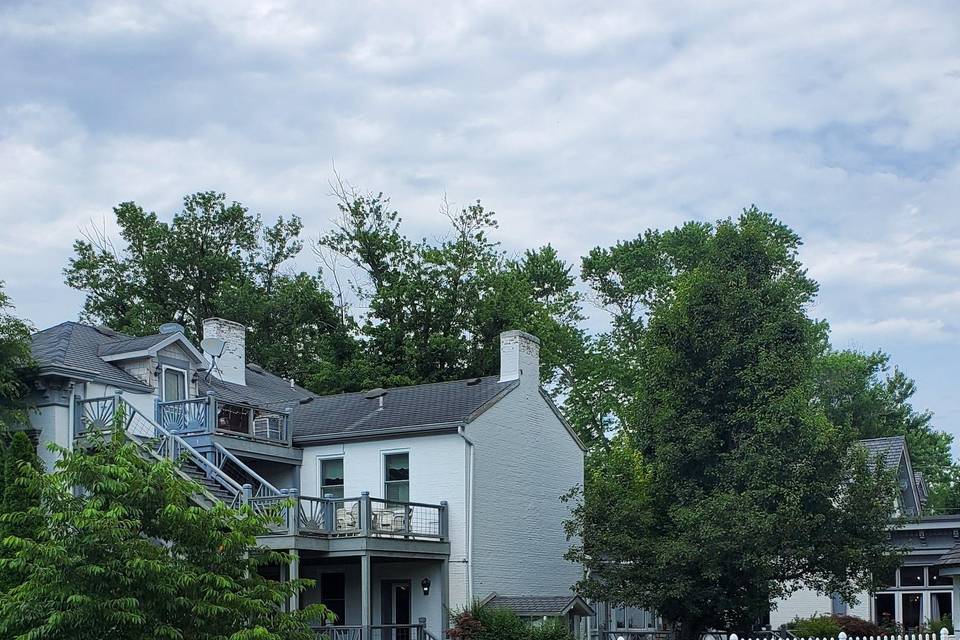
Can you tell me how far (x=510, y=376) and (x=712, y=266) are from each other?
7289 millimetres

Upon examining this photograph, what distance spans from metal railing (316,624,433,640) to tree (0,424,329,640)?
919cm

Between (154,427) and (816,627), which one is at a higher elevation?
A: (154,427)

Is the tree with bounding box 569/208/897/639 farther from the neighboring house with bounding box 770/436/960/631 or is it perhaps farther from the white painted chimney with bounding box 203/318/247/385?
the white painted chimney with bounding box 203/318/247/385

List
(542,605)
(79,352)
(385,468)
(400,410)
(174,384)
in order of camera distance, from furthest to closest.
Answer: (400,410) → (385,468) → (174,384) → (542,605) → (79,352)

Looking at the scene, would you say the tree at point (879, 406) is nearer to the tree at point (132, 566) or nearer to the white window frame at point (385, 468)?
A: the white window frame at point (385, 468)

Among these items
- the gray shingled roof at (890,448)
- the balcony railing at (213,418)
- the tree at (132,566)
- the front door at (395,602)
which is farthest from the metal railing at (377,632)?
the gray shingled roof at (890,448)

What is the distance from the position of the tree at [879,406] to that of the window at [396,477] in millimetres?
32272

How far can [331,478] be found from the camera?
32.5 m

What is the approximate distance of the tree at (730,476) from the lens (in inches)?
1022

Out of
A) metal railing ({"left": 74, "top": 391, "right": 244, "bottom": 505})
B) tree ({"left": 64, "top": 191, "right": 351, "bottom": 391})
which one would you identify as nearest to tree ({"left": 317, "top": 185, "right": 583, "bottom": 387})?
tree ({"left": 64, "top": 191, "right": 351, "bottom": 391})

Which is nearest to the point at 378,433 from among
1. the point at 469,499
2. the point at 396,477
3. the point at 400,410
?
the point at 396,477

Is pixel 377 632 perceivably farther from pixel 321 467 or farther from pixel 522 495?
pixel 522 495

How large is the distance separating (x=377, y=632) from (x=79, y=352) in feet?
33.6

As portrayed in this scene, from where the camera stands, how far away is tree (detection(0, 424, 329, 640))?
47.3 ft
